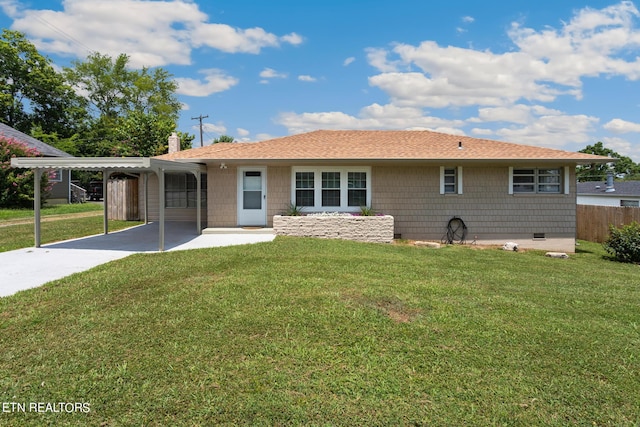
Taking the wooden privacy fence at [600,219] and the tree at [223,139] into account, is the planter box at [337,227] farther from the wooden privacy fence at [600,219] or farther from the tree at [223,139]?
the tree at [223,139]

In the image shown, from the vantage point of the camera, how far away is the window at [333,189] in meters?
12.2

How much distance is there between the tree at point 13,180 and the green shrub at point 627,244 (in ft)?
77.9

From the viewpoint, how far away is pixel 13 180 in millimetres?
18234

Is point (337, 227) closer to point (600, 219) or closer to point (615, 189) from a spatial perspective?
point (600, 219)

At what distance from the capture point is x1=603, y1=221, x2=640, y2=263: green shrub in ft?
34.9

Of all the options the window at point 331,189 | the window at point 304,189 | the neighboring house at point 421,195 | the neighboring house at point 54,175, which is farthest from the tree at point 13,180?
the window at point 331,189

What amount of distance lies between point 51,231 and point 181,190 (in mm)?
4591

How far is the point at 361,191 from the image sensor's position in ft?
40.4

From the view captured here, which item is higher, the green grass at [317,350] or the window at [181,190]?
the window at [181,190]

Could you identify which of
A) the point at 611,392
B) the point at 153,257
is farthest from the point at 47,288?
the point at 611,392

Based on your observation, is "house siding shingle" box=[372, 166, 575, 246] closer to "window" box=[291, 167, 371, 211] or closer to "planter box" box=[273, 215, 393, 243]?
"window" box=[291, 167, 371, 211]

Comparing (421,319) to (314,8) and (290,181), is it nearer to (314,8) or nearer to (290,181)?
(290,181)

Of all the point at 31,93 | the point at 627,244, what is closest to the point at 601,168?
the point at 627,244

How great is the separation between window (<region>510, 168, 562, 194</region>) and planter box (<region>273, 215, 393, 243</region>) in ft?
14.6
